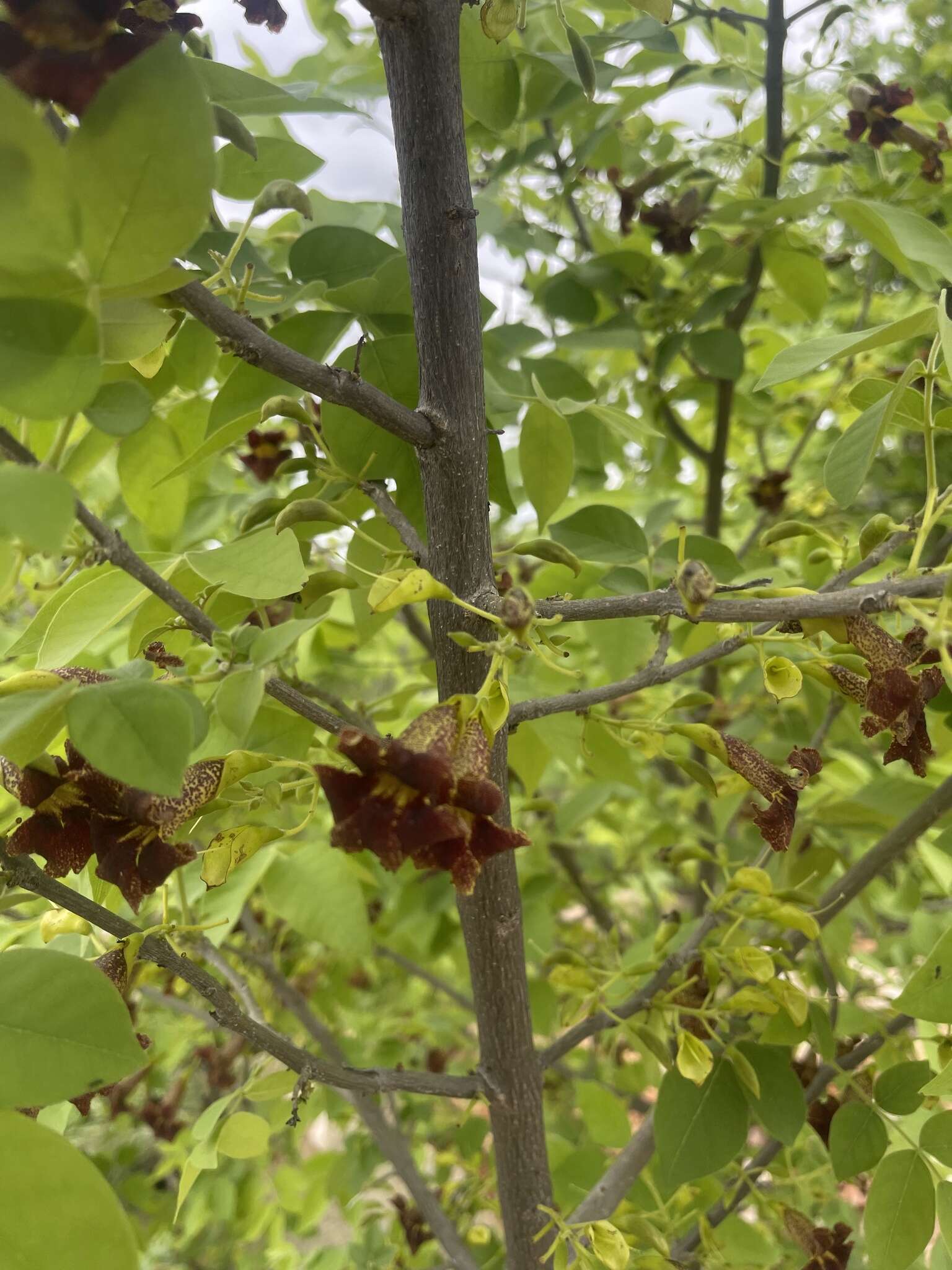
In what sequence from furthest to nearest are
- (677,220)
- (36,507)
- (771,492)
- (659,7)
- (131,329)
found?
(771,492)
(677,220)
(659,7)
(131,329)
(36,507)

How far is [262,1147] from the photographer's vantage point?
0.71m

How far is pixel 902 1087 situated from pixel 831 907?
0.16m

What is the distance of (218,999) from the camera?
533 mm

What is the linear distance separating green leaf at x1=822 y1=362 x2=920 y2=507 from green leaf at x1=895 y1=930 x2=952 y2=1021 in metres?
0.30

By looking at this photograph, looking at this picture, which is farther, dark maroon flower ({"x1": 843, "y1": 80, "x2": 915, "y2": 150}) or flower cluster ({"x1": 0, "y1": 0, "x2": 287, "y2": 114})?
dark maroon flower ({"x1": 843, "y1": 80, "x2": 915, "y2": 150})

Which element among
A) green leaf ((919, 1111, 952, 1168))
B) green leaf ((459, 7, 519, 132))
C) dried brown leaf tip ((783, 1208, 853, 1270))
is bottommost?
dried brown leaf tip ((783, 1208, 853, 1270))

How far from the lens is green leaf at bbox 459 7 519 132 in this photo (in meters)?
0.76

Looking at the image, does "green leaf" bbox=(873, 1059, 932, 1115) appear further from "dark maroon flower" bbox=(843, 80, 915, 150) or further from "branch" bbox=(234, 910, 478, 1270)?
"dark maroon flower" bbox=(843, 80, 915, 150)

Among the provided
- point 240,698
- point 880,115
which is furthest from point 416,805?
point 880,115

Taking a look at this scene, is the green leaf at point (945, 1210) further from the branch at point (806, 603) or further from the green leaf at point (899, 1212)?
the branch at point (806, 603)

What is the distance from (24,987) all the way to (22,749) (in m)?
0.12

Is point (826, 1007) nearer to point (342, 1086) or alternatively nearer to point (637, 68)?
point (342, 1086)

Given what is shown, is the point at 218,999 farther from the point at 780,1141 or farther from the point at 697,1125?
the point at 780,1141

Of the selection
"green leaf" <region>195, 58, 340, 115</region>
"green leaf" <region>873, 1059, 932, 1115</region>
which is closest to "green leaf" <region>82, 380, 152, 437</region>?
"green leaf" <region>195, 58, 340, 115</region>
